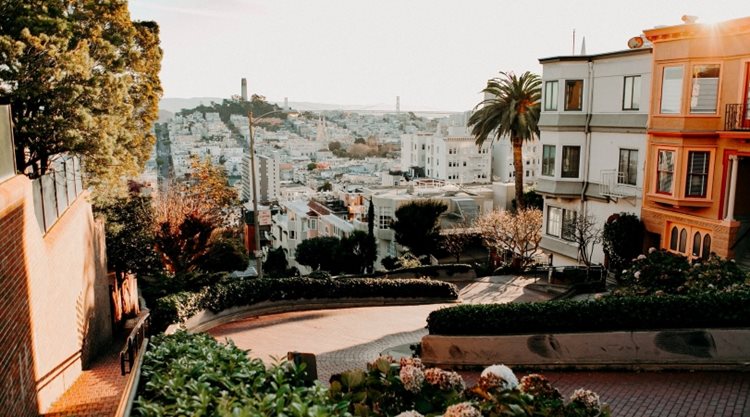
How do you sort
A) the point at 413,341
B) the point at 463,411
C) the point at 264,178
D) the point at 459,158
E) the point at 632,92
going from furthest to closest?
the point at 264,178
the point at 459,158
the point at 632,92
the point at 413,341
the point at 463,411

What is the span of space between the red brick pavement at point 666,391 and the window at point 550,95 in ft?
66.1

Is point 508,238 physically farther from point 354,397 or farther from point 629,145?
point 354,397

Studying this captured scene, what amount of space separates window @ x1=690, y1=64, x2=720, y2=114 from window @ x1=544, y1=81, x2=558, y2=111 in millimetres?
7836

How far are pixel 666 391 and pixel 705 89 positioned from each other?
15249 millimetres

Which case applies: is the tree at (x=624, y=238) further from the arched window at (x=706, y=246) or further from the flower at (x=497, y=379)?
the flower at (x=497, y=379)

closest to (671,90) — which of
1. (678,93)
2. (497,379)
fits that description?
(678,93)

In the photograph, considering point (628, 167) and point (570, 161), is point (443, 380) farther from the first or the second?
point (570, 161)

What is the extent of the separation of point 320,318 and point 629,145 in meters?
→ 15.7

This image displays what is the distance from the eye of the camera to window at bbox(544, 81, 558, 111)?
94.7 feet

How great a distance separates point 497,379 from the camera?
6.71m

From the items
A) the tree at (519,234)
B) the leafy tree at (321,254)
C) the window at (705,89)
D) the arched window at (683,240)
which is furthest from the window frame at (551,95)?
the leafy tree at (321,254)

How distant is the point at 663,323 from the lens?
1136cm

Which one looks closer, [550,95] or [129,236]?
[129,236]

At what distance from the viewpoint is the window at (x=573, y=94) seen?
2809 cm
